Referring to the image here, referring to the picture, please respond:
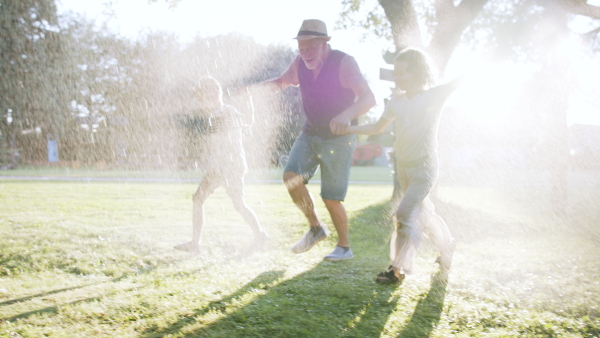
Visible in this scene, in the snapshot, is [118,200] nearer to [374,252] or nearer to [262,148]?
[374,252]

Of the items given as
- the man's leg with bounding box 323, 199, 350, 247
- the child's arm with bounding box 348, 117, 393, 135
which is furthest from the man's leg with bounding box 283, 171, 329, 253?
the child's arm with bounding box 348, 117, 393, 135

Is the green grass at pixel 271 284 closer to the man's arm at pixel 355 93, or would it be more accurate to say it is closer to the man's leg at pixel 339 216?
the man's leg at pixel 339 216

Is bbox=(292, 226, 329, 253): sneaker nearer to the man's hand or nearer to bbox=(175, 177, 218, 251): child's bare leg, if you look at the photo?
bbox=(175, 177, 218, 251): child's bare leg

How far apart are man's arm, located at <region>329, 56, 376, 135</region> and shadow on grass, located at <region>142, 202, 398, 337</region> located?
121 centimetres

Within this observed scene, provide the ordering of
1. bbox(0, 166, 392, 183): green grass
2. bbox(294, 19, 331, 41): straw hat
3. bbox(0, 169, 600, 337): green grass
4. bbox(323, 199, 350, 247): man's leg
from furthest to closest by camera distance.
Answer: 1. bbox(0, 166, 392, 183): green grass
2. bbox(323, 199, 350, 247): man's leg
3. bbox(294, 19, 331, 41): straw hat
4. bbox(0, 169, 600, 337): green grass

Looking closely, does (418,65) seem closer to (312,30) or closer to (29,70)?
(312,30)

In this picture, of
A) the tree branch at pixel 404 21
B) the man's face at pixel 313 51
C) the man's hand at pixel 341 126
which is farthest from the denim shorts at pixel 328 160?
the tree branch at pixel 404 21

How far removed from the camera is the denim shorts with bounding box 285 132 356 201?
15.6ft

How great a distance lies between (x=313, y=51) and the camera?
4625 mm

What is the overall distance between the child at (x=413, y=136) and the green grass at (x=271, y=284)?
1.28ft

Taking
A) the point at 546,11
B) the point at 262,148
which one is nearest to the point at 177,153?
the point at 262,148

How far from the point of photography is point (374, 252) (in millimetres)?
6297

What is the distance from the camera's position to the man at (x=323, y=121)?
15.0 feet

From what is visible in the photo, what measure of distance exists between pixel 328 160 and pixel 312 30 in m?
1.11
